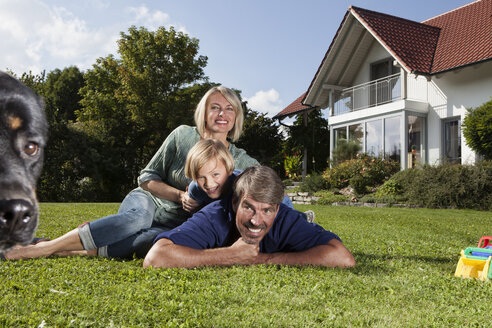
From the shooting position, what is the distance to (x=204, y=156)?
140 inches

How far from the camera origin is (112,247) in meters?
4.32

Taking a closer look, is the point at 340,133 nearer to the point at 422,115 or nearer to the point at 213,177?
the point at 422,115

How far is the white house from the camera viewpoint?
17.9 m

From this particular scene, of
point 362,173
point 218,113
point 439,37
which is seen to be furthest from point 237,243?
point 439,37

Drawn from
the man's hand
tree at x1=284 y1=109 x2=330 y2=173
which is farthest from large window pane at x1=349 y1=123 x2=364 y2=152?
the man's hand

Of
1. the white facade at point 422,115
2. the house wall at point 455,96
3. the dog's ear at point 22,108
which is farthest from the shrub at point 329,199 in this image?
the dog's ear at point 22,108

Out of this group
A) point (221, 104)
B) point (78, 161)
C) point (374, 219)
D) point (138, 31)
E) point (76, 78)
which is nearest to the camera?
point (76, 78)

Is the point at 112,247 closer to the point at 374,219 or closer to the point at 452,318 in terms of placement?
the point at 452,318

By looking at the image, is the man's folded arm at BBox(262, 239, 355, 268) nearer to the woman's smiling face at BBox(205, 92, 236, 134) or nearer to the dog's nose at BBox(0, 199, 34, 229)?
the woman's smiling face at BBox(205, 92, 236, 134)

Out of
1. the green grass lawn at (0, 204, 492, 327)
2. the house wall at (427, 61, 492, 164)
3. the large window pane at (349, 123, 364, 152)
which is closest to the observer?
the green grass lawn at (0, 204, 492, 327)

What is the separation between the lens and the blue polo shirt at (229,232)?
3879 mm

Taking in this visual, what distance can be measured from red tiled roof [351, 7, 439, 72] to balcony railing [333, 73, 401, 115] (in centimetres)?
121

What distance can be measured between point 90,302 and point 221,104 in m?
2.27

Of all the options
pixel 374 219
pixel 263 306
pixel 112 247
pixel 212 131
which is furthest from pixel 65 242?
pixel 374 219
